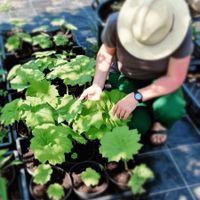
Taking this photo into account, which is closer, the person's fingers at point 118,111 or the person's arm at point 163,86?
the person's arm at point 163,86

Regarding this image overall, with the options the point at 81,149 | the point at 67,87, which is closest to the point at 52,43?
the point at 67,87

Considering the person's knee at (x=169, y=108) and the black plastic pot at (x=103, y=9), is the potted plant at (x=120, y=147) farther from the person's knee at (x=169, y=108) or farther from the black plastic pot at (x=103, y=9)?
the black plastic pot at (x=103, y=9)

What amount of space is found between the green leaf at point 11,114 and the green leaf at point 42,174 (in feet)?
1.52

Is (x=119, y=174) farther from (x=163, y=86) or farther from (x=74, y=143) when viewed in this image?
(x=163, y=86)

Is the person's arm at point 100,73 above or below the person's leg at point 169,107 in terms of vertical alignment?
above

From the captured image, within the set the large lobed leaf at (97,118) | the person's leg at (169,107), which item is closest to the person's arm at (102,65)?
the large lobed leaf at (97,118)

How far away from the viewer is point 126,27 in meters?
2.37

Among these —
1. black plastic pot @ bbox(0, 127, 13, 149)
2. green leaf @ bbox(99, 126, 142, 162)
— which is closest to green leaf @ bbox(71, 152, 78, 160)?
green leaf @ bbox(99, 126, 142, 162)

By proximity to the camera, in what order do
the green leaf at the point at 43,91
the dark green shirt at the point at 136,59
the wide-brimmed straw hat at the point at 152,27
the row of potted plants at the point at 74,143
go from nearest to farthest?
A: the wide-brimmed straw hat at the point at 152,27, the dark green shirt at the point at 136,59, the row of potted plants at the point at 74,143, the green leaf at the point at 43,91

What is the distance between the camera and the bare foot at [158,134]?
3027 mm

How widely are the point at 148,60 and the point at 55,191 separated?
1.15 m

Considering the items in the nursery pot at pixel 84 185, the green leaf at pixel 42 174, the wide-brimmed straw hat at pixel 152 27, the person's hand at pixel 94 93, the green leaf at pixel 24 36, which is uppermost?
the wide-brimmed straw hat at pixel 152 27

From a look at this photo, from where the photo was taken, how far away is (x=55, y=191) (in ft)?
8.16

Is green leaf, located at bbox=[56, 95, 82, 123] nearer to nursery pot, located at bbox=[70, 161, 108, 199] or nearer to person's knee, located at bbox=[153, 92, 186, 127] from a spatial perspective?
nursery pot, located at bbox=[70, 161, 108, 199]
